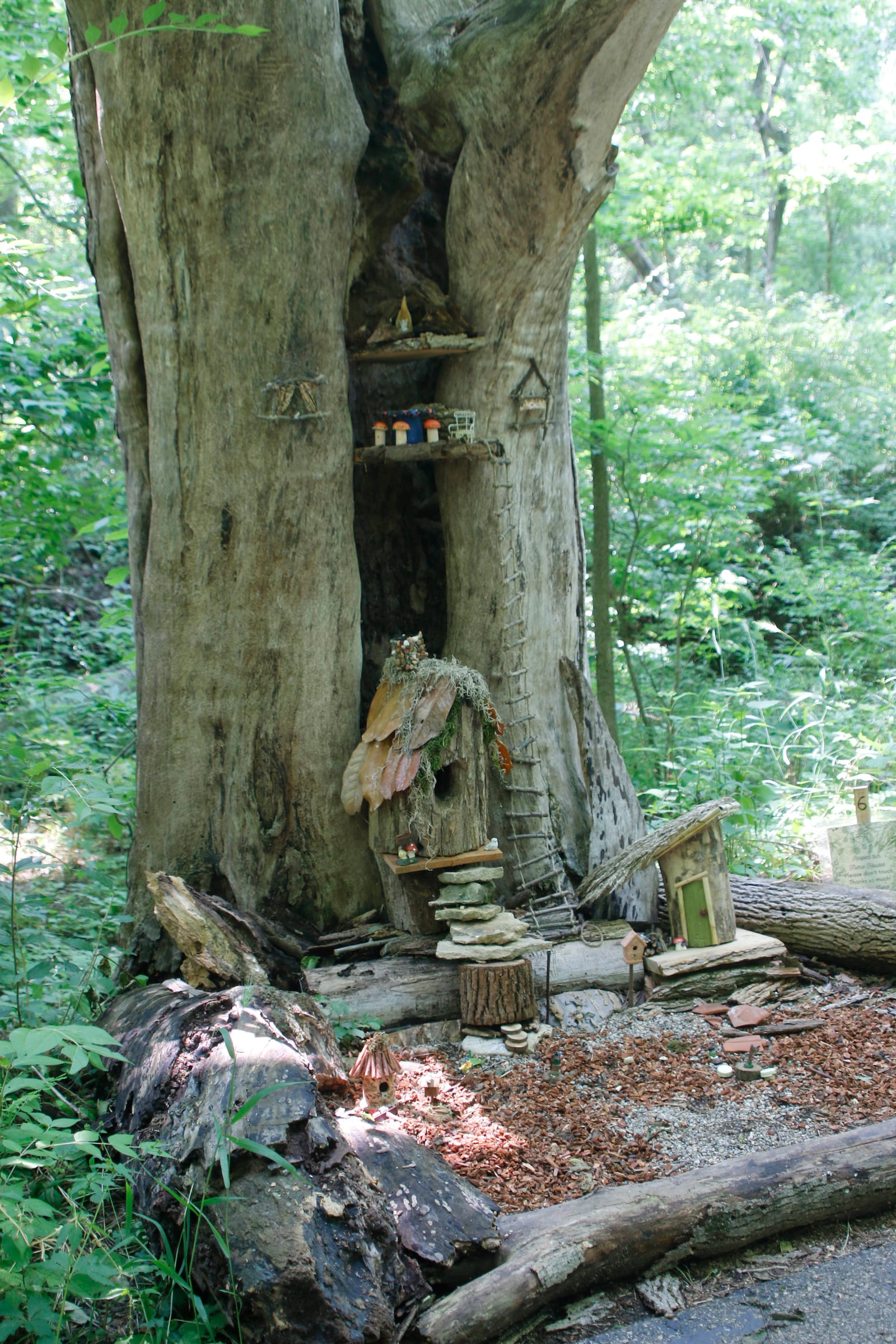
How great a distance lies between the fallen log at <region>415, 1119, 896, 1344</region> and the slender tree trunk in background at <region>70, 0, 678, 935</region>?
2.21 metres

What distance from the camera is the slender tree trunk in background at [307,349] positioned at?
426 centimetres

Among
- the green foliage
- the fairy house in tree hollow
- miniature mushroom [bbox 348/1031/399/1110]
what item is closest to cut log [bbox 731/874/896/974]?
the green foliage

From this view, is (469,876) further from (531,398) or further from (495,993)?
(531,398)

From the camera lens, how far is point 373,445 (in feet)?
15.8

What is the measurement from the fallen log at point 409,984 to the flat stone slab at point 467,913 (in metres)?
0.26

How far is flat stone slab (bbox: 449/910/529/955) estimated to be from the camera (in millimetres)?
4070

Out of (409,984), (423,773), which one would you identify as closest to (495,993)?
(409,984)

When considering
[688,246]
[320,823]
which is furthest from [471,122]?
[688,246]

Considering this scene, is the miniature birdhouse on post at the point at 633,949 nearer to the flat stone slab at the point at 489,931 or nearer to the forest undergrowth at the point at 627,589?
the flat stone slab at the point at 489,931

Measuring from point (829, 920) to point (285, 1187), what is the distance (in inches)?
128

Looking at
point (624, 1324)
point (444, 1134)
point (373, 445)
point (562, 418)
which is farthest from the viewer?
point (562, 418)

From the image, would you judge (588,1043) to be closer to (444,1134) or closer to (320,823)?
(444,1134)

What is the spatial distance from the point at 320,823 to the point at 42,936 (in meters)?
1.46

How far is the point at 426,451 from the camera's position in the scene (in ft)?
15.1
